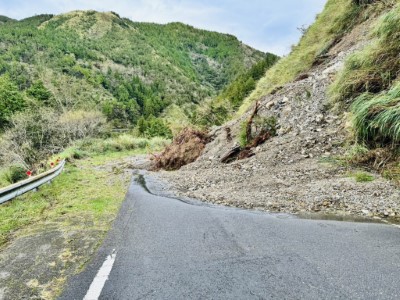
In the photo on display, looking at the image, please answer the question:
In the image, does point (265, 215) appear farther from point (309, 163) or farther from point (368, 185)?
point (309, 163)

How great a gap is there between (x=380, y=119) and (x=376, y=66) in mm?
2329

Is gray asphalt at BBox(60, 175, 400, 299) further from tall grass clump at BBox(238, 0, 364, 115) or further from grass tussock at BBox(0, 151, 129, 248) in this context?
tall grass clump at BBox(238, 0, 364, 115)

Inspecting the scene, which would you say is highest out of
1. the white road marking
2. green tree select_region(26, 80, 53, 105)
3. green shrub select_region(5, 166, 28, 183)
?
green tree select_region(26, 80, 53, 105)

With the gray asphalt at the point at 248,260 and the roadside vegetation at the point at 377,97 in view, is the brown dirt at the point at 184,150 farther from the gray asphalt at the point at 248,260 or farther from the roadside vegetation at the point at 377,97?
the gray asphalt at the point at 248,260

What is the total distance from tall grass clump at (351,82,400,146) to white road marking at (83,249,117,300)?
5.67 m

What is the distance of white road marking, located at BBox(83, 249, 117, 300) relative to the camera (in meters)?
2.74

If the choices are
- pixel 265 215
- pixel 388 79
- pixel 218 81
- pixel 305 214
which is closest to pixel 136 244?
pixel 265 215

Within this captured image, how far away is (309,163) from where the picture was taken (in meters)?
7.52

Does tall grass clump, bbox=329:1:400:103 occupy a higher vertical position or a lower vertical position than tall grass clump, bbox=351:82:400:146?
higher

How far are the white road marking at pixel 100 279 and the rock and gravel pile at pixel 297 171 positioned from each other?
3104 mm

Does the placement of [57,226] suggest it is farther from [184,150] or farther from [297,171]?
[184,150]

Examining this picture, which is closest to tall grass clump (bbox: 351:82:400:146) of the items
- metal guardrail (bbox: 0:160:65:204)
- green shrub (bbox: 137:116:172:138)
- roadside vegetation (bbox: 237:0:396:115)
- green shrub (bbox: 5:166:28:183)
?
roadside vegetation (bbox: 237:0:396:115)

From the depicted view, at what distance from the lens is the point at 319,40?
17.6 m

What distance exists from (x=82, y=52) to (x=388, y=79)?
12284 cm
